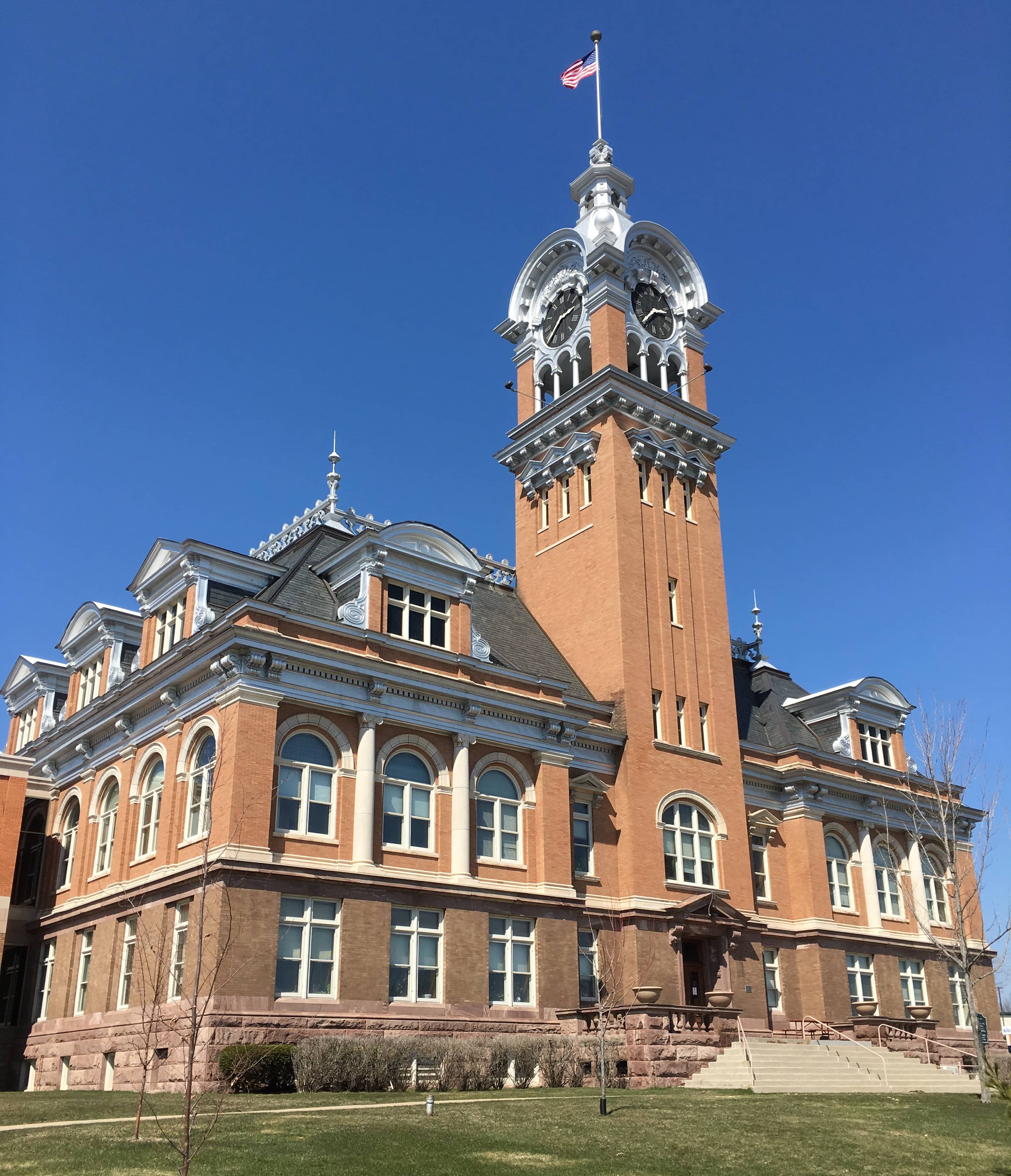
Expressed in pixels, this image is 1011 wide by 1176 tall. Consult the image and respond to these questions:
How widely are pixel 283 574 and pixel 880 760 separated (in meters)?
29.2

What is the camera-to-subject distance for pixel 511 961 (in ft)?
113

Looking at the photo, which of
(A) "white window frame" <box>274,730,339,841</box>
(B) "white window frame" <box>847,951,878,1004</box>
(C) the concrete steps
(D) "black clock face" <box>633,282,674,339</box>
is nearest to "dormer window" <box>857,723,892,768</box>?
(B) "white window frame" <box>847,951,878,1004</box>

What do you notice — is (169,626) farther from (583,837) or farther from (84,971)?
(583,837)

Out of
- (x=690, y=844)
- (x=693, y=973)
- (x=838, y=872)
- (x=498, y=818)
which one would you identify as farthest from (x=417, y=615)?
(x=838, y=872)

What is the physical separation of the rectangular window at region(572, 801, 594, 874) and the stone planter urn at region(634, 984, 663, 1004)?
563 centimetres

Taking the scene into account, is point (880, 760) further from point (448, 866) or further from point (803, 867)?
point (448, 866)

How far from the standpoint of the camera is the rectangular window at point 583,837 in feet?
126

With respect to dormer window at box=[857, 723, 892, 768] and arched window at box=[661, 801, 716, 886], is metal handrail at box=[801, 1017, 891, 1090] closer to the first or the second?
Result: arched window at box=[661, 801, 716, 886]

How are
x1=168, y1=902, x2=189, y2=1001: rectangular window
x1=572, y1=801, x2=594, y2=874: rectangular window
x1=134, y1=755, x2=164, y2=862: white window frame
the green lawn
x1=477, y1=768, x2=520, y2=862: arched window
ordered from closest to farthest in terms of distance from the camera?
the green lawn
x1=168, y1=902, x2=189, y2=1001: rectangular window
x1=134, y1=755, x2=164, y2=862: white window frame
x1=477, y1=768, x2=520, y2=862: arched window
x1=572, y1=801, x2=594, y2=874: rectangular window

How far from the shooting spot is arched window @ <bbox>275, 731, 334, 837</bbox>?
31.3 m

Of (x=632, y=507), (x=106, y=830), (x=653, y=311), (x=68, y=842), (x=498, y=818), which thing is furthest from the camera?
(x=653, y=311)

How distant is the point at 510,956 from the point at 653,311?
29310mm

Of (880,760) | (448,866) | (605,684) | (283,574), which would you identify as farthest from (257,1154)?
(880,760)

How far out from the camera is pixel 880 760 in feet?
168
